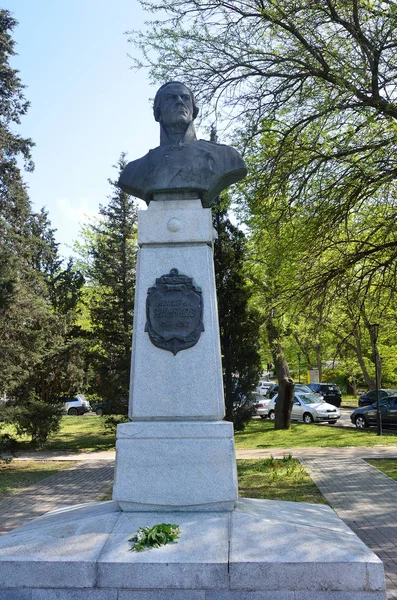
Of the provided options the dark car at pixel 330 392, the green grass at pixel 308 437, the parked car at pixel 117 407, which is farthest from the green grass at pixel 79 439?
the dark car at pixel 330 392

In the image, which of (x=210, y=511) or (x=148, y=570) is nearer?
(x=148, y=570)

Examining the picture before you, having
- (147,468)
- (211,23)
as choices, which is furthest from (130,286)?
(147,468)

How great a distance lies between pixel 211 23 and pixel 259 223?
4.33 m

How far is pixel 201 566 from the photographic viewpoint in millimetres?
4590

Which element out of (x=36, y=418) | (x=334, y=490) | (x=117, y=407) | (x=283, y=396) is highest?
(x=283, y=396)

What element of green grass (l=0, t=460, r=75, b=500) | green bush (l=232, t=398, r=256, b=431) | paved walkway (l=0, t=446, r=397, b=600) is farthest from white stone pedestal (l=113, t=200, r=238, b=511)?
green bush (l=232, t=398, r=256, b=431)

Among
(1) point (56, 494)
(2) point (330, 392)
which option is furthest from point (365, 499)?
(2) point (330, 392)

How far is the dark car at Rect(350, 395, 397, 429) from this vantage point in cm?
2445

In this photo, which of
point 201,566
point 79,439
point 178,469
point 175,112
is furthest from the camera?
point 79,439

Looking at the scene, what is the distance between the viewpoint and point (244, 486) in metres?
11.3

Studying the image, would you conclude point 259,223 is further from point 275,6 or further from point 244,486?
point 244,486

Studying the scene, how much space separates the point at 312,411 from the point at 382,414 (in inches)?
148

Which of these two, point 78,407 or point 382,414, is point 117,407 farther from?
point 78,407

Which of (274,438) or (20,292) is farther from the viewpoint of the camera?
(274,438)
